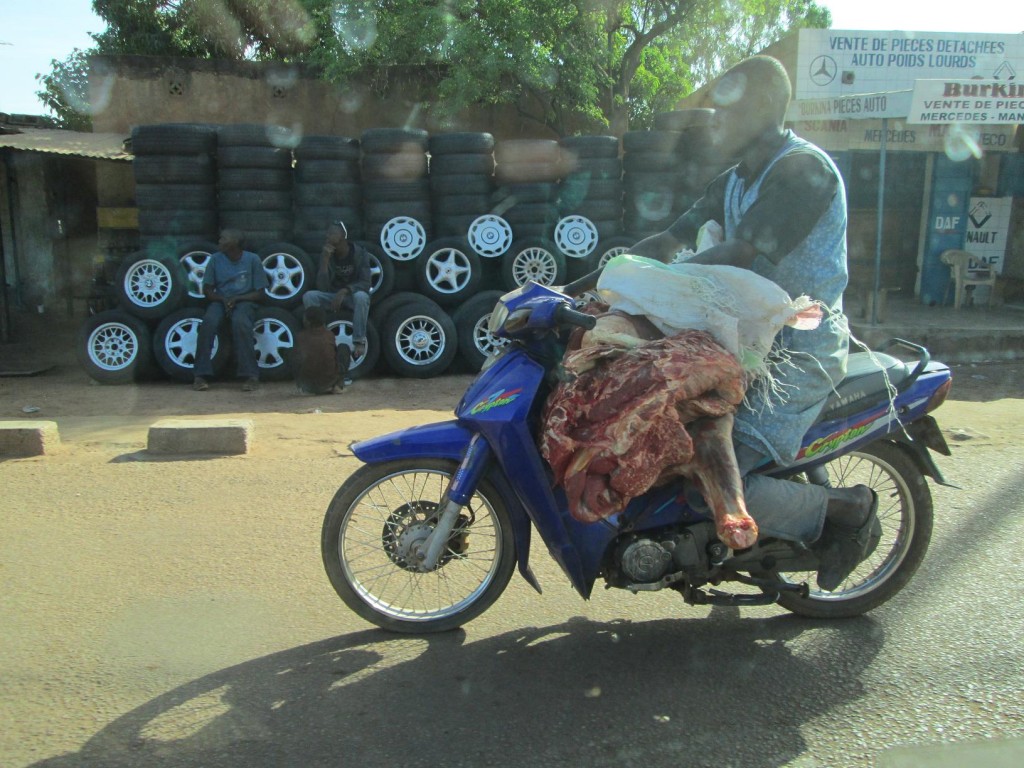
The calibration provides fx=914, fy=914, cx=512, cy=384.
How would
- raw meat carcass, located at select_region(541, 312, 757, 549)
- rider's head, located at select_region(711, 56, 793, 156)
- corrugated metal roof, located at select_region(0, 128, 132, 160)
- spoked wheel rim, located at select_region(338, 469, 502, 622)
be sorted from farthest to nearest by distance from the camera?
corrugated metal roof, located at select_region(0, 128, 132, 160)
spoked wheel rim, located at select_region(338, 469, 502, 622)
rider's head, located at select_region(711, 56, 793, 156)
raw meat carcass, located at select_region(541, 312, 757, 549)

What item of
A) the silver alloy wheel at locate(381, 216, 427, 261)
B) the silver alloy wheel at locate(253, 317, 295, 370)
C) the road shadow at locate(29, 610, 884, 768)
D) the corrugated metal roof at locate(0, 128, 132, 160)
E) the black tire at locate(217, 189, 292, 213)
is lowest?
the road shadow at locate(29, 610, 884, 768)

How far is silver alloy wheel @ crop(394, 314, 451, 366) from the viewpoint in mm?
9508

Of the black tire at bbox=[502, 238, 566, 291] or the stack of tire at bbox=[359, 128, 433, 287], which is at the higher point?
the stack of tire at bbox=[359, 128, 433, 287]

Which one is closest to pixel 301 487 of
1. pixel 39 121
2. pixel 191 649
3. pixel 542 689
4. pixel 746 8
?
pixel 191 649

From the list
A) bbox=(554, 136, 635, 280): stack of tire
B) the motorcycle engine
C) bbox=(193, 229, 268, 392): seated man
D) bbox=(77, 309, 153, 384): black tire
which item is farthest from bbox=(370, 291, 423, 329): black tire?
the motorcycle engine

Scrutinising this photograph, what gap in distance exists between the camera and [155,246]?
9508mm

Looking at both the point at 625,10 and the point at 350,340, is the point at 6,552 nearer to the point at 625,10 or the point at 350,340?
the point at 350,340

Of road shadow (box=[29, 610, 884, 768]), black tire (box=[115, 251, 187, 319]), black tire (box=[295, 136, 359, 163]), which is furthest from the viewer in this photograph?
black tire (box=[295, 136, 359, 163])

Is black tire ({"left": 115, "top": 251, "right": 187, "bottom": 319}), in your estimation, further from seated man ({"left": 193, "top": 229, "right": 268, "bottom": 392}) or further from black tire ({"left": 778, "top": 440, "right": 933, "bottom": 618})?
black tire ({"left": 778, "top": 440, "right": 933, "bottom": 618})

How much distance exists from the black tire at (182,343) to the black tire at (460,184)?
270 cm

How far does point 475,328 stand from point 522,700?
6.79 metres

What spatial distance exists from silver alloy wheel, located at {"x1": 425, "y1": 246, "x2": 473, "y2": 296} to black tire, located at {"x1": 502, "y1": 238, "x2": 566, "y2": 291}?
41 centimetres

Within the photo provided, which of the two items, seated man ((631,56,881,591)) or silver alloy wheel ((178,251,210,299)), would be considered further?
silver alloy wheel ((178,251,210,299))

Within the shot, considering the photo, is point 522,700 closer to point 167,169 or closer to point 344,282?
point 344,282
